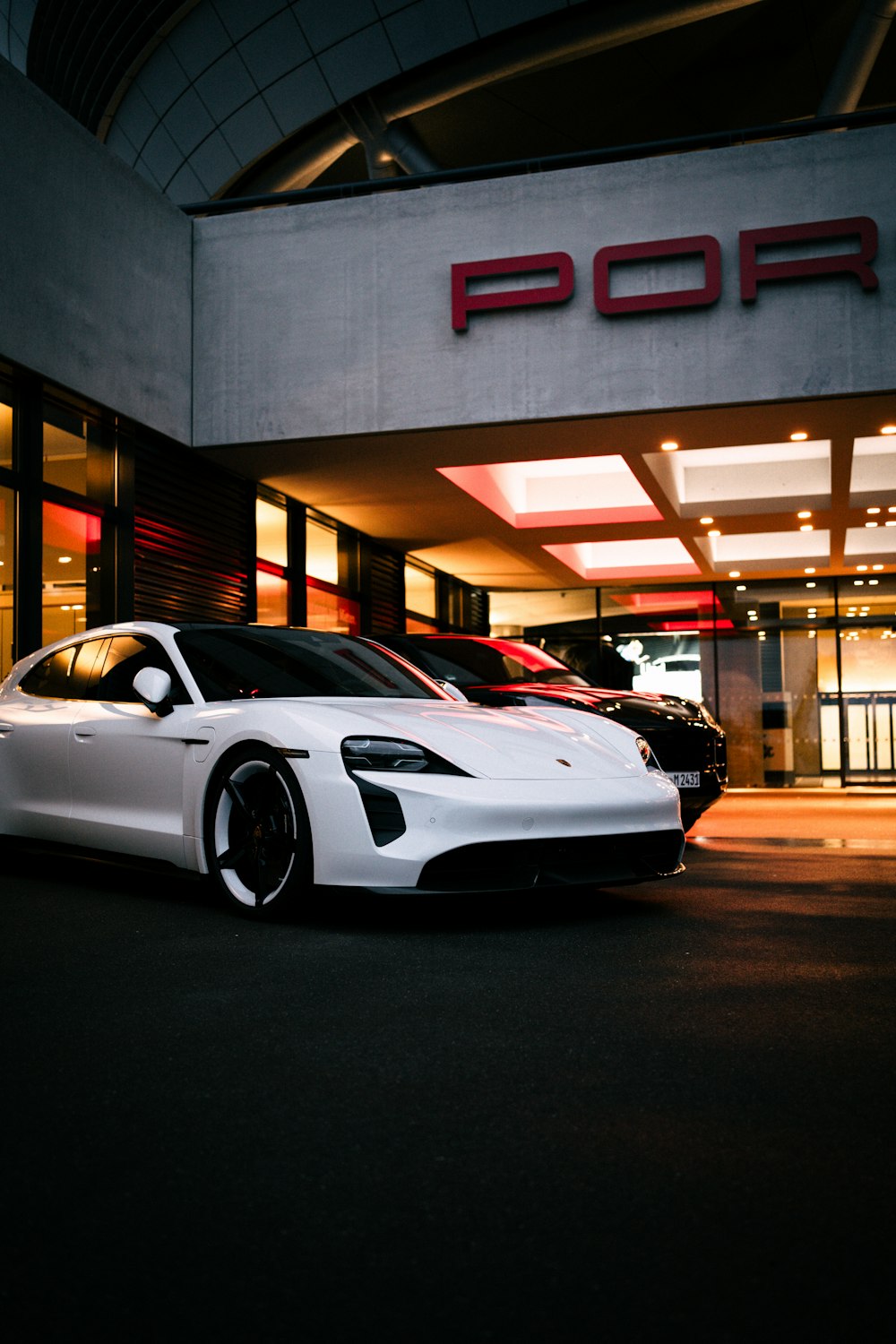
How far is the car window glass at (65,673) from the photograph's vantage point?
5.96 meters

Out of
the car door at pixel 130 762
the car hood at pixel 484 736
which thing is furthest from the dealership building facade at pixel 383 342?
the car hood at pixel 484 736

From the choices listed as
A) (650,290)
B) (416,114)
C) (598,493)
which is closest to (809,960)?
(650,290)

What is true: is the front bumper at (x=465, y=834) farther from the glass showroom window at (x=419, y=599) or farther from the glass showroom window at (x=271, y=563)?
the glass showroom window at (x=419, y=599)

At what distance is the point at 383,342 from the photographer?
460 inches

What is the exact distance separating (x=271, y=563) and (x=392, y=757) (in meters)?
10.2

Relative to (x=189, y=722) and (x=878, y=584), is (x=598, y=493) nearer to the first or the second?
(x=878, y=584)

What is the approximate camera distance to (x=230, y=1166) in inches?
82.4

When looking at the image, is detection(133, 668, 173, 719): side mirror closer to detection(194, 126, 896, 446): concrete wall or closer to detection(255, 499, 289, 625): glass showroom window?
detection(194, 126, 896, 446): concrete wall

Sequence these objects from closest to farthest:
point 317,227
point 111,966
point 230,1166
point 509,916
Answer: point 230,1166 < point 111,966 < point 509,916 < point 317,227

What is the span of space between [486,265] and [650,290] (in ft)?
5.16

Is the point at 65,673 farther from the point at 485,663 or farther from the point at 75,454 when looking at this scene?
the point at 75,454

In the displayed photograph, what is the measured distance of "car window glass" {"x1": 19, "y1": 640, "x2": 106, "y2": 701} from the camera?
5965 millimetres

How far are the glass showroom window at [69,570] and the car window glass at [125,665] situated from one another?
4265 millimetres

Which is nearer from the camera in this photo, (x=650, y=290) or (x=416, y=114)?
(x=650, y=290)
